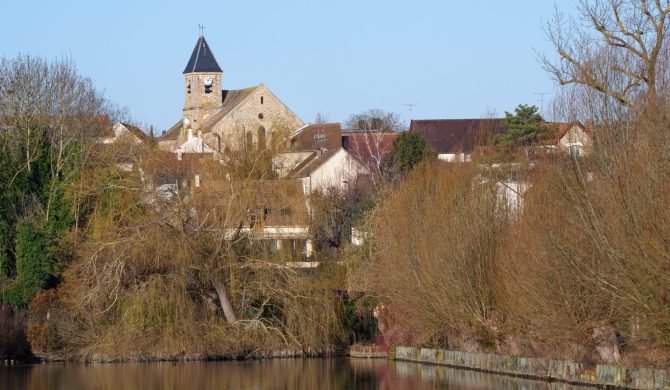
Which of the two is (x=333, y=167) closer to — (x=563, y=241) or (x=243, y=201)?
(x=243, y=201)

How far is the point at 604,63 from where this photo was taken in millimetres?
30188

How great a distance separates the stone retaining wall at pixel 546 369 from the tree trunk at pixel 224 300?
18.1 ft

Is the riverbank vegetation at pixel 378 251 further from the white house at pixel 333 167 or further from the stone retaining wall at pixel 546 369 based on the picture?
the white house at pixel 333 167

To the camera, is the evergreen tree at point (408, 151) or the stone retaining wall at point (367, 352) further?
the evergreen tree at point (408, 151)

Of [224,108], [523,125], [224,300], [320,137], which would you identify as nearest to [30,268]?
[224,300]

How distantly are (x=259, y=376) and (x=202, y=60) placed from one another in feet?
231

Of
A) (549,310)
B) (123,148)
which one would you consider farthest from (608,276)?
(123,148)

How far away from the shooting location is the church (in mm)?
92938

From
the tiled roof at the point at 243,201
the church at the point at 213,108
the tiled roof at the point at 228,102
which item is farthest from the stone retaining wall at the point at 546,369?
the tiled roof at the point at 228,102

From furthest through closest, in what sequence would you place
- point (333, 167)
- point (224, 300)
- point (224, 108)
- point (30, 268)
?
point (224, 108) → point (333, 167) → point (30, 268) → point (224, 300)

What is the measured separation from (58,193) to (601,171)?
2733 centimetres

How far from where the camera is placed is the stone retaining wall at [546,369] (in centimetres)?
2647

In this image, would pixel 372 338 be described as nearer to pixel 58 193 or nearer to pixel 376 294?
pixel 376 294

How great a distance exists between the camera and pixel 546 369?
30312 mm
